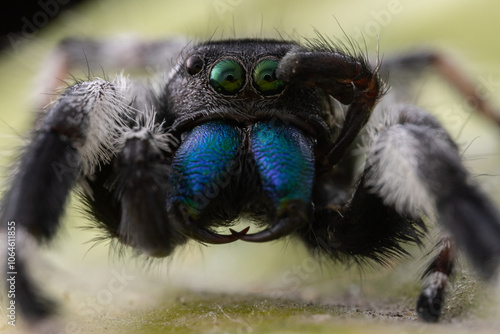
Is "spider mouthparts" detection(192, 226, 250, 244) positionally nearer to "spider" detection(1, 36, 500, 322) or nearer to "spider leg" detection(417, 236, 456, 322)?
"spider" detection(1, 36, 500, 322)

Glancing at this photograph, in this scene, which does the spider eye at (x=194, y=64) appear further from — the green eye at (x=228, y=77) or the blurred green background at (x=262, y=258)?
the blurred green background at (x=262, y=258)

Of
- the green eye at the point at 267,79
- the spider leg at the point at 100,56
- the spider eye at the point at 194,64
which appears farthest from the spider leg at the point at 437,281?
the spider leg at the point at 100,56

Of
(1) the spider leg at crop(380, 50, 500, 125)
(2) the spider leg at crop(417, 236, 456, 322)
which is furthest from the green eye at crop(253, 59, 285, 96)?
(1) the spider leg at crop(380, 50, 500, 125)

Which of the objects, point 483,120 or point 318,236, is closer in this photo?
point 318,236

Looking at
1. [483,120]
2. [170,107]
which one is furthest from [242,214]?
[483,120]

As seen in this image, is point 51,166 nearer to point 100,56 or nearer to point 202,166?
point 202,166

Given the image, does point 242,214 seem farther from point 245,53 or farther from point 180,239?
point 245,53
